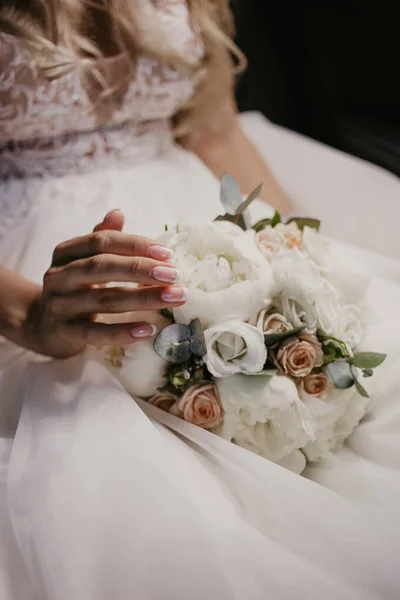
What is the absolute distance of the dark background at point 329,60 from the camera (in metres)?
1.49

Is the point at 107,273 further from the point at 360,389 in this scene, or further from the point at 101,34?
the point at 101,34

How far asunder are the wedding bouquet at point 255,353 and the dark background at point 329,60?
0.97 meters

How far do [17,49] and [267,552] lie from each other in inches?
27.2

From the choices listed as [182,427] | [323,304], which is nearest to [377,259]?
[323,304]

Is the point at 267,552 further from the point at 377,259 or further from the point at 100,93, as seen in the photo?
the point at 100,93

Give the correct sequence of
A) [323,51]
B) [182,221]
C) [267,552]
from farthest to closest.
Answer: [323,51], [182,221], [267,552]

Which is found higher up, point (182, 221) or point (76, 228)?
point (182, 221)

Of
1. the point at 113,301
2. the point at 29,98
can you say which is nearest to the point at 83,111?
the point at 29,98

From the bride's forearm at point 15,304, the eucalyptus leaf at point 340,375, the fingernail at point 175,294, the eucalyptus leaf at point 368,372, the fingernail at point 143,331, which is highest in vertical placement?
the fingernail at point 175,294

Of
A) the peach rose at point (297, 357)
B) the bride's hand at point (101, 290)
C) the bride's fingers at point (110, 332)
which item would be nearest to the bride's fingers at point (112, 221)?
the bride's hand at point (101, 290)

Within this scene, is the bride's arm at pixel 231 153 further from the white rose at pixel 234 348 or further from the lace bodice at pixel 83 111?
the white rose at pixel 234 348

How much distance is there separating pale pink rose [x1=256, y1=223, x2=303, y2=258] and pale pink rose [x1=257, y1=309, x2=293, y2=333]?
68mm

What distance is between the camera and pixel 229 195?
0.67m

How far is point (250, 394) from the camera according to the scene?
550mm
